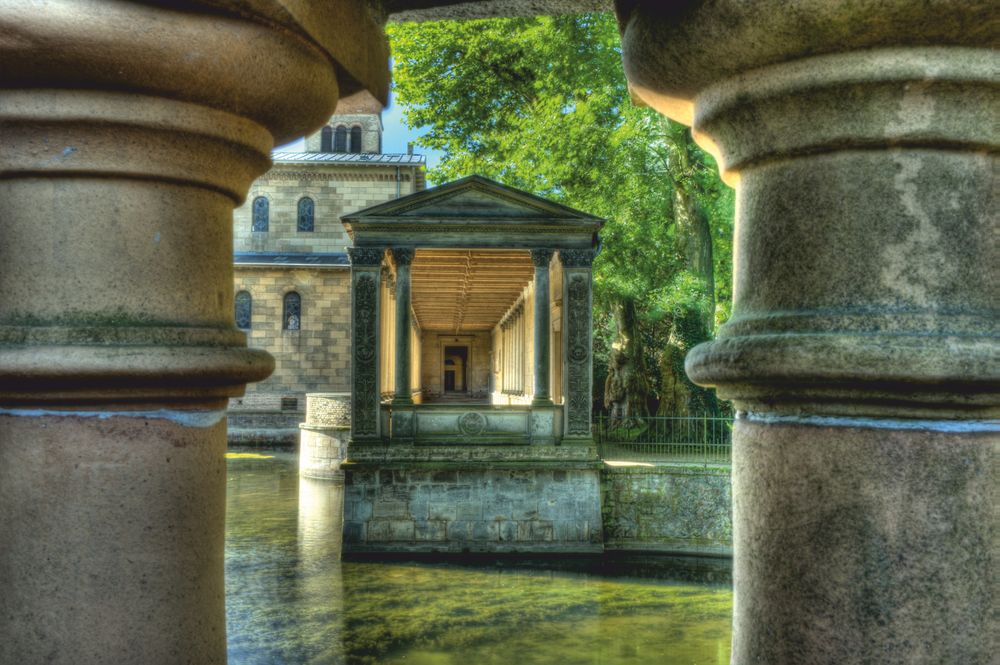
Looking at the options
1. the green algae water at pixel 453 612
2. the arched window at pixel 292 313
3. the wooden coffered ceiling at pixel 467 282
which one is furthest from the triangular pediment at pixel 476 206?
the arched window at pixel 292 313

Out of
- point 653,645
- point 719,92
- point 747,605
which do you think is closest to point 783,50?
point 719,92

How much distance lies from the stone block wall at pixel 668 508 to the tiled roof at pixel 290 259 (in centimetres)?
2125

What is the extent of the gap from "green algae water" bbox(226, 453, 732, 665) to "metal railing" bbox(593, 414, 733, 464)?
2.84m

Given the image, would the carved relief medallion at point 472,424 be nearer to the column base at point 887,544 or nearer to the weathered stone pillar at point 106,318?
the weathered stone pillar at point 106,318

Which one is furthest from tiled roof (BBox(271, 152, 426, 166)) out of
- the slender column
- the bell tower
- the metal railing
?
the slender column

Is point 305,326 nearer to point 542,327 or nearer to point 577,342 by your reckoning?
point 542,327

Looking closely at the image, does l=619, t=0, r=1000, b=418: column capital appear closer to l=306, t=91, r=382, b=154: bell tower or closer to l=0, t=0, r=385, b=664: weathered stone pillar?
l=0, t=0, r=385, b=664: weathered stone pillar

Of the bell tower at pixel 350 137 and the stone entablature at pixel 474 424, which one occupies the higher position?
the bell tower at pixel 350 137

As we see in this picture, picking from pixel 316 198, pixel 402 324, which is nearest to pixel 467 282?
pixel 402 324

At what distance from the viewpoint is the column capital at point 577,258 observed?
1352 centimetres

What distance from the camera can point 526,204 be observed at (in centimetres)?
1359

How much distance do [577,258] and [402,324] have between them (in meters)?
3.06

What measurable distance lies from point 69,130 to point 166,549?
79 cm

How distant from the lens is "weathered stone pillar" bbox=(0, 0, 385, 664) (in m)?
1.52
